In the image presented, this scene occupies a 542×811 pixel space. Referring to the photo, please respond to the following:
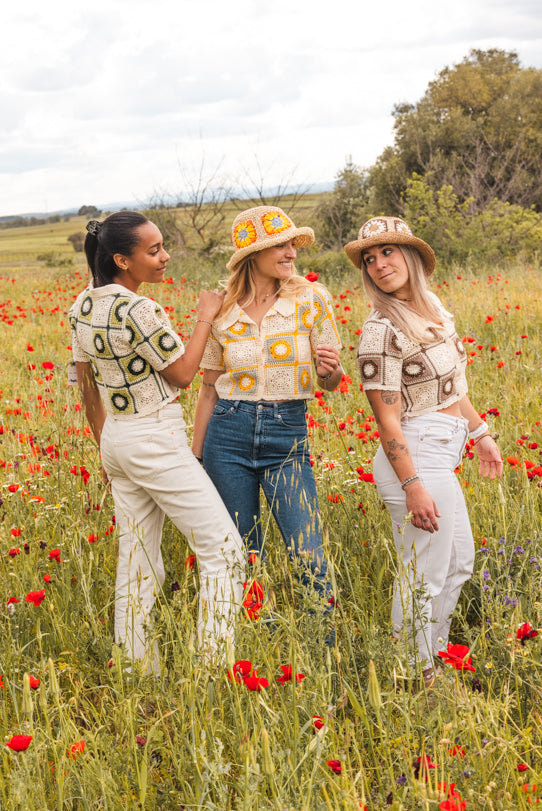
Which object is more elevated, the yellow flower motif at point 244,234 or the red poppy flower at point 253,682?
the yellow flower motif at point 244,234

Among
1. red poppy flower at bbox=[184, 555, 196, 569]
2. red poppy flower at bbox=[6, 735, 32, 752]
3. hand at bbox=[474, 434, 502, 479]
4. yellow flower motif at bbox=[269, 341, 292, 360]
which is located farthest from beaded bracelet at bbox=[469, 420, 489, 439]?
red poppy flower at bbox=[6, 735, 32, 752]

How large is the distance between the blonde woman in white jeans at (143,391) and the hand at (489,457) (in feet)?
3.84

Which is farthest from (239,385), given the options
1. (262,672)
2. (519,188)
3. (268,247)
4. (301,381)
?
(519,188)

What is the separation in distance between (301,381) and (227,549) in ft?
2.42

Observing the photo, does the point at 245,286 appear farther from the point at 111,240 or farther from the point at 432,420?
the point at 432,420

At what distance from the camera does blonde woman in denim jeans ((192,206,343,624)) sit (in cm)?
275

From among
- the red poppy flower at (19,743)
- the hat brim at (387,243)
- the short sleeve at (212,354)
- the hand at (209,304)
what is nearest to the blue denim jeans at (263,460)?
the short sleeve at (212,354)

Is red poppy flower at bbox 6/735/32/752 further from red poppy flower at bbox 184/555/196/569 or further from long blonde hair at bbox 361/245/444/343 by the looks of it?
long blonde hair at bbox 361/245/444/343

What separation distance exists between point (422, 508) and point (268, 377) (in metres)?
0.80

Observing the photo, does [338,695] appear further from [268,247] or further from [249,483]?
[268,247]

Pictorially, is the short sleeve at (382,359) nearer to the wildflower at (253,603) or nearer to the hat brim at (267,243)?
the hat brim at (267,243)

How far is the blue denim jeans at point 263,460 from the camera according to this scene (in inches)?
107

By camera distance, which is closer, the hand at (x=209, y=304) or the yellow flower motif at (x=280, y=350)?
the hand at (x=209, y=304)

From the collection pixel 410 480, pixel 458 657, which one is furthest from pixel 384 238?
pixel 458 657
